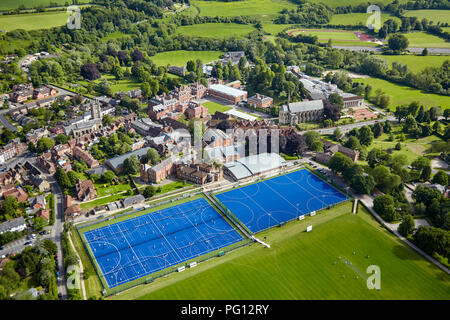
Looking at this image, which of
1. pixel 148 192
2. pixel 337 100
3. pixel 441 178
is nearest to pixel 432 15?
pixel 337 100

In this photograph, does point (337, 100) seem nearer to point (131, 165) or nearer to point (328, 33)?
point (131, 165)

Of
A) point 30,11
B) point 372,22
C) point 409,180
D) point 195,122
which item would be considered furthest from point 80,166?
point 372,22

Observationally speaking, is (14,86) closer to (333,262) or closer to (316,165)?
(316,165)

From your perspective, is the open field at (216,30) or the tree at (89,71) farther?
the open field at (216,30)

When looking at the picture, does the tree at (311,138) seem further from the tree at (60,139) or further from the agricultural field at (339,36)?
the agricultural field at (339,36)

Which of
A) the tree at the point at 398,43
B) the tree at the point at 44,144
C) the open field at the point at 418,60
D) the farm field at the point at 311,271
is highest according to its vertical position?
the tree at the point at 398,43

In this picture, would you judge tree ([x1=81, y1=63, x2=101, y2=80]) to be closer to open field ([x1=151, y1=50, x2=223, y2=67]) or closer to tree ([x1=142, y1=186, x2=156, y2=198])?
open field ([x1=151, y1=50, x2=223, y2=67])

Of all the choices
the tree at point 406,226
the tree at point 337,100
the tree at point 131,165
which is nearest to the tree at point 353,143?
the tree at point 337,100
